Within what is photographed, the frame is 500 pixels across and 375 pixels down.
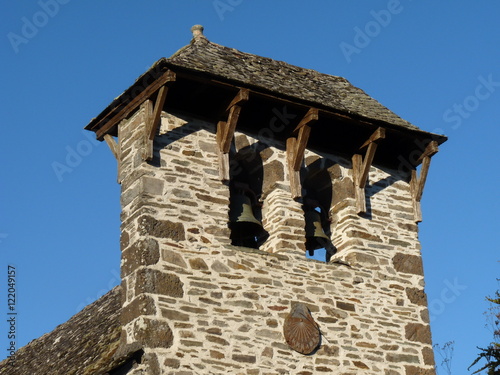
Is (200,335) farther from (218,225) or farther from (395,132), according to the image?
(395,132)

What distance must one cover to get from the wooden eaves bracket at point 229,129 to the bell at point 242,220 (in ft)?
1.42

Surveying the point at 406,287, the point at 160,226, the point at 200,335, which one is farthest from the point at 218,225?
the point at 406,287

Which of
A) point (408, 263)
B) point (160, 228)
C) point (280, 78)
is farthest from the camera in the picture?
point (280, 78)

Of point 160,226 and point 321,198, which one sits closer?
point 160,226

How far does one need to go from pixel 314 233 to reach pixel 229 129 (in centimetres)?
178

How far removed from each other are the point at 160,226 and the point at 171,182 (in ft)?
2.06

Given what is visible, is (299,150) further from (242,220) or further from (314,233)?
(242,220)

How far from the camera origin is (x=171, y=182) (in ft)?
39.0

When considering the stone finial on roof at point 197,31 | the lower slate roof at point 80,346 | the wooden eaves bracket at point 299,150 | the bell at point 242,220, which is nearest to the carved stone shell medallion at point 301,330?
the bell at point 242,220

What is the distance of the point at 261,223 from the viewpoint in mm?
12773

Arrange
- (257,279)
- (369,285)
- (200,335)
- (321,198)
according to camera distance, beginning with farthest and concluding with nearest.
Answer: (321,198) → (369,285) → (257,279) → (200,335)

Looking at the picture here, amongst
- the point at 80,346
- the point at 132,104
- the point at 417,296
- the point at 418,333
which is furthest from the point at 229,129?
the point at 80,346

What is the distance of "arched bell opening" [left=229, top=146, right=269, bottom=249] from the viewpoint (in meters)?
12.4

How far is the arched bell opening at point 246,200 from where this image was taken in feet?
40.8
